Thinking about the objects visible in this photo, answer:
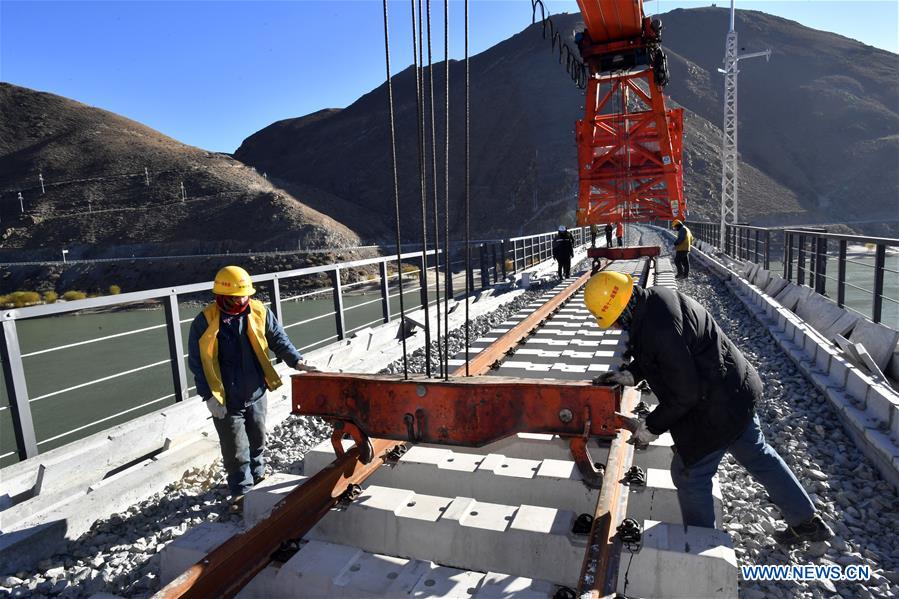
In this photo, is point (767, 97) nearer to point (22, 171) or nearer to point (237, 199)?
point (237, 199)

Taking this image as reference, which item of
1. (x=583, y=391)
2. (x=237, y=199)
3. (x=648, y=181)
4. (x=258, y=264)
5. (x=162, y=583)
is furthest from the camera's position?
(x=237, y=199)

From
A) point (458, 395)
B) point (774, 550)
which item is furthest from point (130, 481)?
point (774, 550)

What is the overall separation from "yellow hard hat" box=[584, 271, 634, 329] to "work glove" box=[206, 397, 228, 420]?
7.82ft

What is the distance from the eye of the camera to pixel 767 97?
98250mm

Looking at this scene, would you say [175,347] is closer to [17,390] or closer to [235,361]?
[17,390]

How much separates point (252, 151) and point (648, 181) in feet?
423

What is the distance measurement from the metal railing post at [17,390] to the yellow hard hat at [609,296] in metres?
3.62

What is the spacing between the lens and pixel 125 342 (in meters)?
21.5

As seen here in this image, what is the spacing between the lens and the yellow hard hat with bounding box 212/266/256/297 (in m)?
3.45

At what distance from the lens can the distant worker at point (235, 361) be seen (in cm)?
347

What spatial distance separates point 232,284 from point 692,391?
2.74 metres

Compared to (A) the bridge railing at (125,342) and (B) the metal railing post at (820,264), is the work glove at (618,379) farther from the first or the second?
(B) the metal railing post at (820,264)

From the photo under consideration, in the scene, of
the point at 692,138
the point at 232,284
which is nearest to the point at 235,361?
the point at 232,284

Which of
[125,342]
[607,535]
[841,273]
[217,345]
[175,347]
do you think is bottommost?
[125,342]
